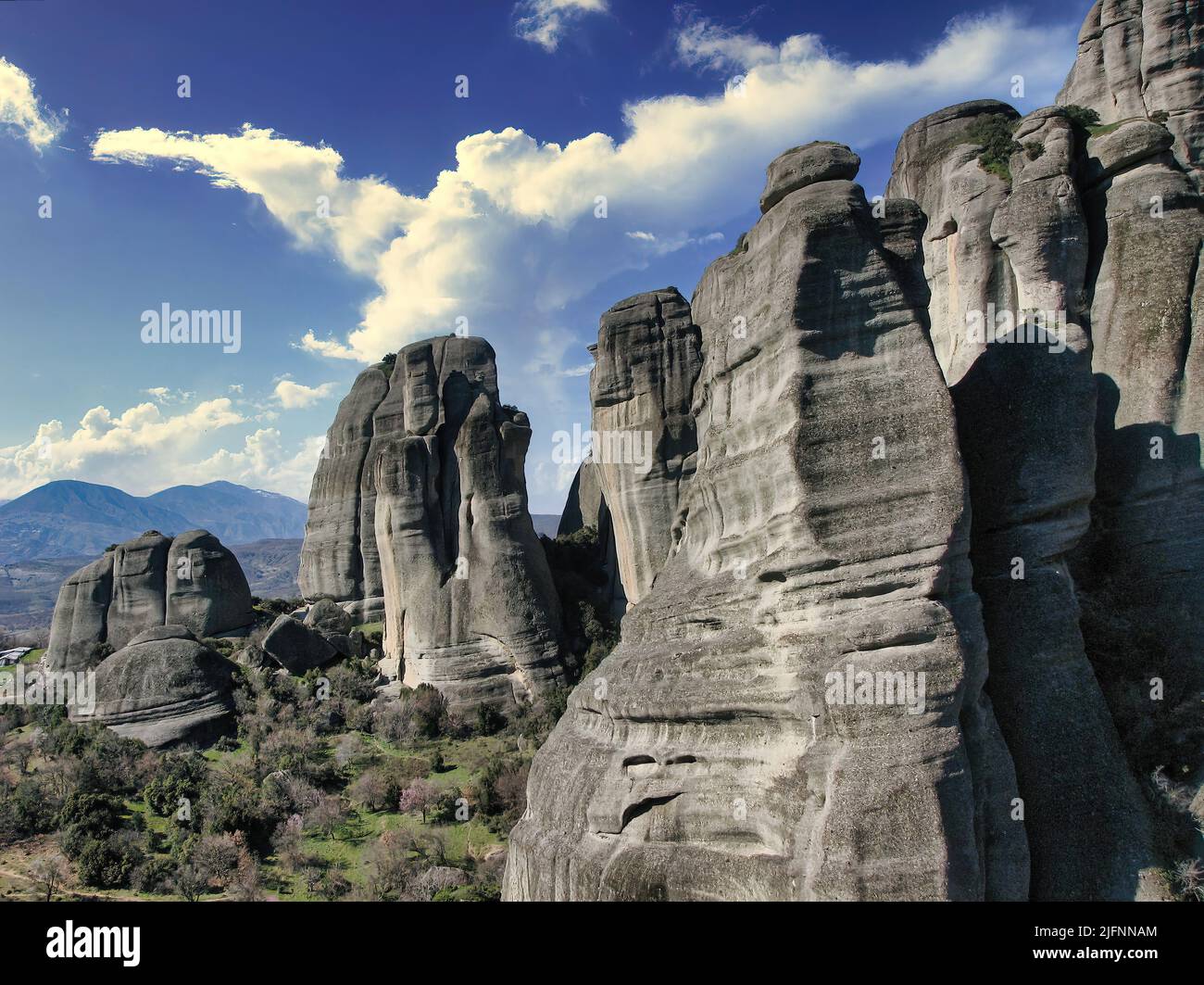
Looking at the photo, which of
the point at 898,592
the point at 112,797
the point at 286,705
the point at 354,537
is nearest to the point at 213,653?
the point at 286,705

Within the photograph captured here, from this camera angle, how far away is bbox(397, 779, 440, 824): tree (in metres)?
20.1

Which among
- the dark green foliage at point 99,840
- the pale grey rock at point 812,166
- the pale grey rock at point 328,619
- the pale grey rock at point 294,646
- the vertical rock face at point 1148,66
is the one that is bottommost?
the dark green foliage at point 99,840

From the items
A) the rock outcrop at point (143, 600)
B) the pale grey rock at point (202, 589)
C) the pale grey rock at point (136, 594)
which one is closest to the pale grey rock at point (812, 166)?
the pale grey rock at point (202, 589)

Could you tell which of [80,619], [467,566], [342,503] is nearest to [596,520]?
[467,566]

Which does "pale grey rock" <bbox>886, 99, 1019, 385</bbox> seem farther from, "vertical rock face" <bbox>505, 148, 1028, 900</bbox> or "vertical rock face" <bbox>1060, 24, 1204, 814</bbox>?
"vertical rock face" <bbox>505, 148, 1028, 900</bbox>

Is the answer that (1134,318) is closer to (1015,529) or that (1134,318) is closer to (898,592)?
(1015,529)

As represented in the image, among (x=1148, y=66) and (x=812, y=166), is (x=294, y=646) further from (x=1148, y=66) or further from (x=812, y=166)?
(x=1148, y=66)

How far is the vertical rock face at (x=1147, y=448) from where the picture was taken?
10.9 m

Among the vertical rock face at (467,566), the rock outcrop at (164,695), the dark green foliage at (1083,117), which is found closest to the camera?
the dark green foliage at (1083,117)

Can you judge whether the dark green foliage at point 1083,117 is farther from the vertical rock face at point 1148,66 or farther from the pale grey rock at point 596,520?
the pale grey rock at point 596,520

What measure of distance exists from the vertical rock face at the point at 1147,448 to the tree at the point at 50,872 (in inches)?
845

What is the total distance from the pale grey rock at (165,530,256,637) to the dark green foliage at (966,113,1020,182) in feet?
105

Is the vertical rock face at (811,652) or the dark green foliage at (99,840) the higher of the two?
the vertical rock face at (811,652)
